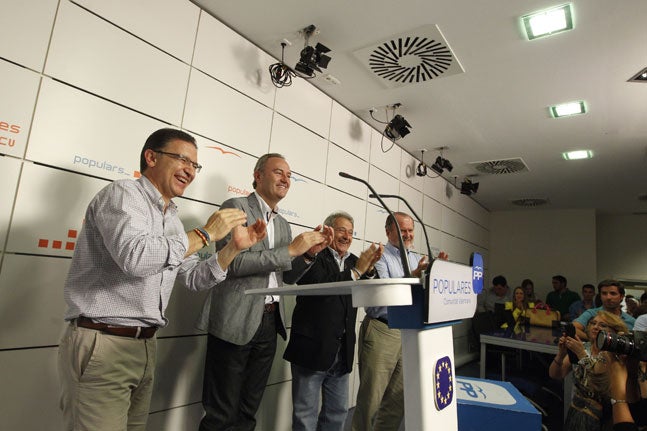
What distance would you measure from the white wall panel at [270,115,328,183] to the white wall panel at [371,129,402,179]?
96 centimetres

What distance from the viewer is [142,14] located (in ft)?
7.18

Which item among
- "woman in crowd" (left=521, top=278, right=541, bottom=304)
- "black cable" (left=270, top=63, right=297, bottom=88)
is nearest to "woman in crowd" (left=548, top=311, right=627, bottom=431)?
"black cable" (left=270, top=63, right=297, bottom=88)

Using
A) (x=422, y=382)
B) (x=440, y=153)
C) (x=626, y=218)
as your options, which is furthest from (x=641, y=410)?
(x=626, y=218)

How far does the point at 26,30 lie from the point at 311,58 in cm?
163

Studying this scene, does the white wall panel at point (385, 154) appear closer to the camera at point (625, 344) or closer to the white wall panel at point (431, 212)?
the white wall panel at point (431, 212)

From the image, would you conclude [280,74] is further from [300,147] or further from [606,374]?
[606,374]

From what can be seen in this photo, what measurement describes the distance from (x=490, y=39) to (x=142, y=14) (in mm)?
2267

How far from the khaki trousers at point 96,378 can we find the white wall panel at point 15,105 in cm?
98

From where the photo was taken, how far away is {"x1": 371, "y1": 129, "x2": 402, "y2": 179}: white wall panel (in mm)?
4359

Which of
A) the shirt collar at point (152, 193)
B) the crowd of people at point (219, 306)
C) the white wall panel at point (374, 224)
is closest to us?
the crowd of people at point (219, 306)

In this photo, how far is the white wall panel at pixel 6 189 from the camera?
1662 mm

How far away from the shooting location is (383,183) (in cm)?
446

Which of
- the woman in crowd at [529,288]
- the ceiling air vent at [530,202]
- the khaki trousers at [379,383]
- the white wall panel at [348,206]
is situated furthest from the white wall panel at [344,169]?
the woman in crowd at [529,288]

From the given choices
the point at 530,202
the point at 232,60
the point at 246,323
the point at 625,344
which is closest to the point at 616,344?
the point at 625,344
